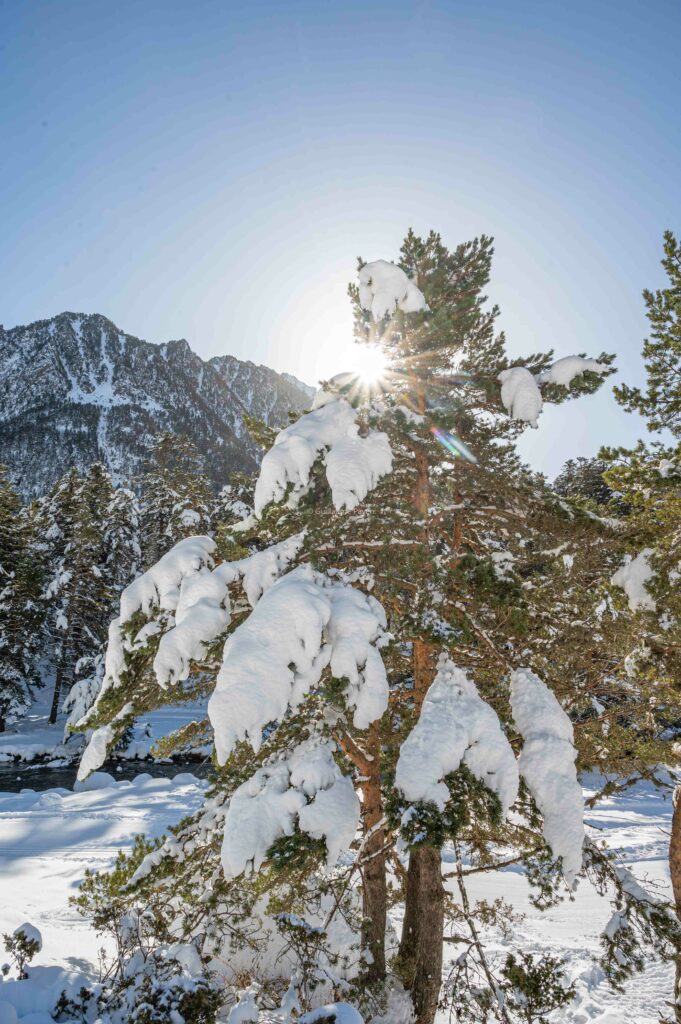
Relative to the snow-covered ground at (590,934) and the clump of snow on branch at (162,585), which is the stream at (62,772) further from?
the clump of snow on branch at (162,585)

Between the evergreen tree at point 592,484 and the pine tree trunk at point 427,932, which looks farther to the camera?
the evergreen tree at point 592,484

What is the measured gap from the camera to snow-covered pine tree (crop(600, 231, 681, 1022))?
654 cm

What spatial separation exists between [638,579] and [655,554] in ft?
1.40

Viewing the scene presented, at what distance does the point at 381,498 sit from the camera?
21.8 feet

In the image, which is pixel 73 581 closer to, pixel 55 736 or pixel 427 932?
pixel 55 736

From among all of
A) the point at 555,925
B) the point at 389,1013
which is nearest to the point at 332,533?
the point at 389,1013

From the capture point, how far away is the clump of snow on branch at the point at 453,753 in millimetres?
3684

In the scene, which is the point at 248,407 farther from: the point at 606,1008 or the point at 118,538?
the point at 606,1008

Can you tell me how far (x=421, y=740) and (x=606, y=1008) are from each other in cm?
824

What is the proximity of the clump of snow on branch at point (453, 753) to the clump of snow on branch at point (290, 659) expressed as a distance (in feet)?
1.42

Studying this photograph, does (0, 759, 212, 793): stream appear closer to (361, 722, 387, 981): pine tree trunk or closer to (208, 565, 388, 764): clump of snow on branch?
(361, 722, 387, 981): pine tree trunk

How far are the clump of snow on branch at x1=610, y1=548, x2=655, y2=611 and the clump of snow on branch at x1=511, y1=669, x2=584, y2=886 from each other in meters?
3.03

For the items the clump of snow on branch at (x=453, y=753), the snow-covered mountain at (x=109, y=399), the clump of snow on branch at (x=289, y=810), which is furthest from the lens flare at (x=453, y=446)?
the snow-covered mountain at (x=109, y=399)

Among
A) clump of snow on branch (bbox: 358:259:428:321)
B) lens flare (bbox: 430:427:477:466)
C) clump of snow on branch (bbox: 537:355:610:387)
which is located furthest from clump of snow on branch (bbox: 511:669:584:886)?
clump of snow on branch (bbox: 358:259:428:321)
